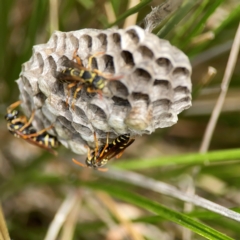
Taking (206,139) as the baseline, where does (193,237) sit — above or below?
below

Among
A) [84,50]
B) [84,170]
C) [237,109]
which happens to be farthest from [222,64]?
[84,50]

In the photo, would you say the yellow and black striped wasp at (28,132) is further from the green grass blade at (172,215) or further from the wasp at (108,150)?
the green grass blade at (172,215)

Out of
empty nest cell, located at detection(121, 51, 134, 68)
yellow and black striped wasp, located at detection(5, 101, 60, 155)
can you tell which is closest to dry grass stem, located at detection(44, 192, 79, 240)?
yellow and black striped wasp, located at detection(5, 101, 60, 155)

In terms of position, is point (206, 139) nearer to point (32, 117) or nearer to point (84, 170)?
point (84, 170)

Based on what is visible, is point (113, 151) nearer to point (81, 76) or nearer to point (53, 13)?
point (81, 76)

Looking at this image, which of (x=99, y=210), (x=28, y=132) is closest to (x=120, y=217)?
(x=99, y=210)

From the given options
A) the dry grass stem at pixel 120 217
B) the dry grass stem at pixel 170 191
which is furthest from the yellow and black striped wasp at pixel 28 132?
the dry grass stem at pixel 120 217

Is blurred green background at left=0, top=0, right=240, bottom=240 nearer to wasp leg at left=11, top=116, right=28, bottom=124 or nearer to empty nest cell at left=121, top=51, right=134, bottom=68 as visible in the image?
wasp leg at left=11, top=116, right=28, bottom=124
